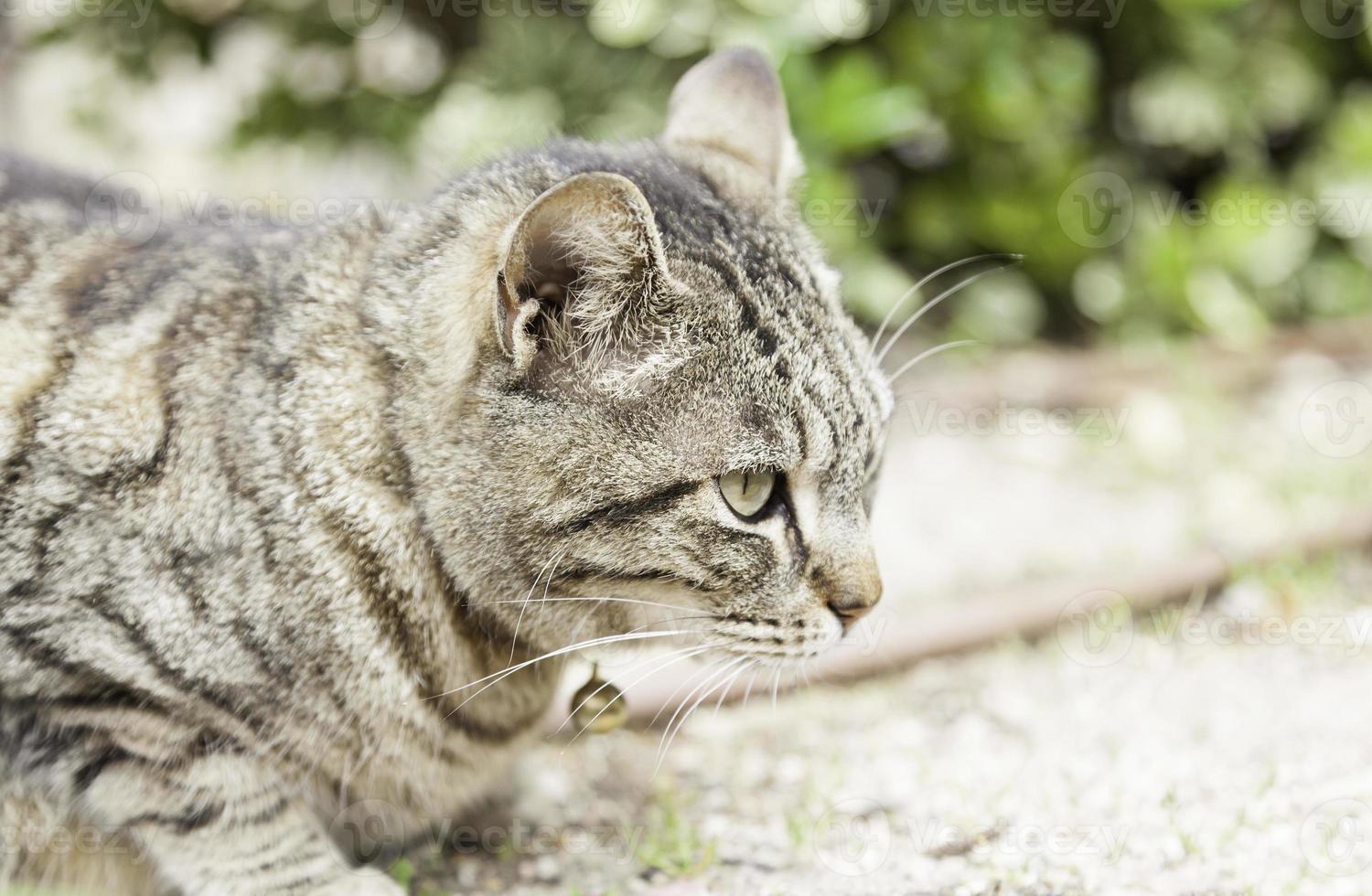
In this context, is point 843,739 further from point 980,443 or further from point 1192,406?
point 1192,406

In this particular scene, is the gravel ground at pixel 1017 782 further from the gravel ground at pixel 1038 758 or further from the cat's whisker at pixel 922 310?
the cat's whisker at pixel 922 310

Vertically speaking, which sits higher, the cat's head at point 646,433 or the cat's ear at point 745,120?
the cat's ear at point 745,120

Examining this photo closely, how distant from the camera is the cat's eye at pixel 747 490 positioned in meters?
1.93

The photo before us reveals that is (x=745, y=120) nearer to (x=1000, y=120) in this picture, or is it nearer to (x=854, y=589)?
(x=854, y=589)

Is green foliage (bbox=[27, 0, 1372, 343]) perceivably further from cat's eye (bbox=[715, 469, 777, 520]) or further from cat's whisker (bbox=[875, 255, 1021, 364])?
cat's eye (bbox=[715, 469, 777, 520])

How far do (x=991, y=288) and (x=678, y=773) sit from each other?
2.92m

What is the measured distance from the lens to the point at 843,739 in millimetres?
2814

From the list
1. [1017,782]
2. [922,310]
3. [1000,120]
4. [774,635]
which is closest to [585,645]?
[774,635]

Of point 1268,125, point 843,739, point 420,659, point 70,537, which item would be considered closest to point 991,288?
point 1268,125

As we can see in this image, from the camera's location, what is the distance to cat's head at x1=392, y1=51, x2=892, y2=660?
73.5 inches

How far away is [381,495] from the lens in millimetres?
1999

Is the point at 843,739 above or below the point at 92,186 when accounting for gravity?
below

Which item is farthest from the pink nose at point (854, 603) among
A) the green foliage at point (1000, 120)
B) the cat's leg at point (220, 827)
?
the green foliage at point (1000, 120)

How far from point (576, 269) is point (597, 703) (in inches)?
36.5
